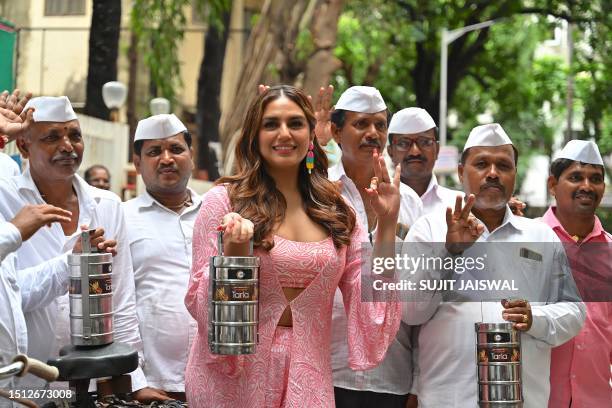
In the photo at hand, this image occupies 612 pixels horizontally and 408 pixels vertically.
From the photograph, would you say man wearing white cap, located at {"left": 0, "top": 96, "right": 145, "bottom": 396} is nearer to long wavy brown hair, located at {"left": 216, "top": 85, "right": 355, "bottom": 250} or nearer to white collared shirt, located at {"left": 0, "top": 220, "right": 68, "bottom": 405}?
white collared shirt, located at {"left": 0, "top": 220, "right": 68, "bottom": 405}

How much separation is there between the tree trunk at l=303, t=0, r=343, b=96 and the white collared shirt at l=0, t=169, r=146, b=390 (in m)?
8.25

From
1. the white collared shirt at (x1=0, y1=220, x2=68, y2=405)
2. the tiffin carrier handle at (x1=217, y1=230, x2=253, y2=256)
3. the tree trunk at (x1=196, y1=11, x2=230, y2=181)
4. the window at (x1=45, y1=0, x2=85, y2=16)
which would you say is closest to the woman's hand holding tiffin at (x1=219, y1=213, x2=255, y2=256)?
the tiffin carrier handle at (x1=217, y1=230, x2=253, y2=256)

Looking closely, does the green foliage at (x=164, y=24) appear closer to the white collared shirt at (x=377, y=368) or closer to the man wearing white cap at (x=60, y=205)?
the man wearing white cap at (x=60, y=205)

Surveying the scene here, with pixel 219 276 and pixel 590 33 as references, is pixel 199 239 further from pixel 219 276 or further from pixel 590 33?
pixel 590 33

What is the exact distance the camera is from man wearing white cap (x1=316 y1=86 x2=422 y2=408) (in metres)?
5.15

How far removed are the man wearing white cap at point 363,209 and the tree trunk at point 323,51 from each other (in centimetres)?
767

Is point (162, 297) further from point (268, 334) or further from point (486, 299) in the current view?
point (486, 299)

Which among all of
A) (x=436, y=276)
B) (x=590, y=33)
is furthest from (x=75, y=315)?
(x=590, y=33)

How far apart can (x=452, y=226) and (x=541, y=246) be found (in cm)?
59

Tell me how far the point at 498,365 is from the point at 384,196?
82 centimetres

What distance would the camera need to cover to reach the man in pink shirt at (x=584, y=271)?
17.4 ft

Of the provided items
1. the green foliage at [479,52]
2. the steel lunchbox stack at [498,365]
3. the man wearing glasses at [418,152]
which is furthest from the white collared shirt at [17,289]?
the green foliage at [479,52]

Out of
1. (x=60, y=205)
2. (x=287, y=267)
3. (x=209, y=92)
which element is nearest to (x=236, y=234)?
(x=287, y=267)

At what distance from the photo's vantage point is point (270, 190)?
4355mm
